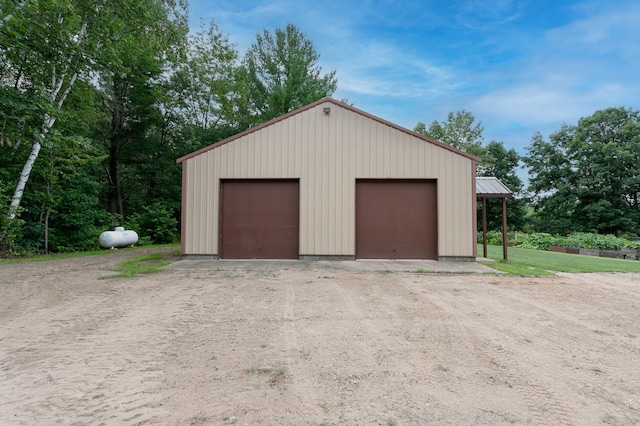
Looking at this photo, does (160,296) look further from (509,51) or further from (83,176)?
(509,51)

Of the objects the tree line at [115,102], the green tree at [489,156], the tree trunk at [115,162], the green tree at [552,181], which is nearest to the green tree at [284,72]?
the tree line at [115,102]

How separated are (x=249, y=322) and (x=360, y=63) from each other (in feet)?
52.4

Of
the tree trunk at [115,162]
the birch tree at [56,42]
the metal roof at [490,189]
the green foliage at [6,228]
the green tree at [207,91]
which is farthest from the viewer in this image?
the green tree at [207,91]

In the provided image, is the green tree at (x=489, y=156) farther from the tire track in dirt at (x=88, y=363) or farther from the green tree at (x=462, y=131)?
the tire track in dirt at (x=88, y=363)

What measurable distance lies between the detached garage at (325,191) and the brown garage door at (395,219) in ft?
0.10

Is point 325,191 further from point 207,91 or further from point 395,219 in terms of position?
point 207,91

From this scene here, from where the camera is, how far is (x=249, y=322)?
3688 mm

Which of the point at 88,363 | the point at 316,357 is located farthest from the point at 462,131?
the point at 88,363

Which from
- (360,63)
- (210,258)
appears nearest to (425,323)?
(210,258)

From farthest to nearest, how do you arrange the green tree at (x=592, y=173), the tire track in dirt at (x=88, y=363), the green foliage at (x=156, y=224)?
the green tree at (x=592, y=173) < the green foliage at (x=156, y=224) < the tire track in dirt at (x=88, y=363)

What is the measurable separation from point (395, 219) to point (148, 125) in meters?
16.3

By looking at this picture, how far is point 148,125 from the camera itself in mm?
18406

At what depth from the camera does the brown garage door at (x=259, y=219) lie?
928 cm

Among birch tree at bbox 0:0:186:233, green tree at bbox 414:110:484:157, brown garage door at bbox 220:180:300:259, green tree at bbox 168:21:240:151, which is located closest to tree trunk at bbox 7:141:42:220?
birch tree at bbox 0:0:186:233
